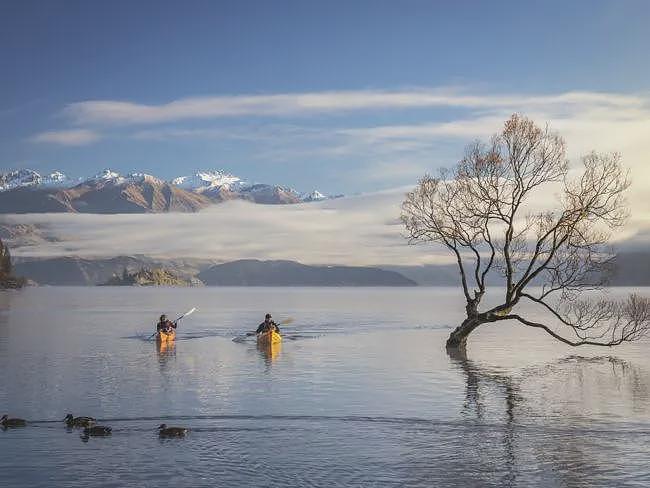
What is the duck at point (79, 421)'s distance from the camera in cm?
2819

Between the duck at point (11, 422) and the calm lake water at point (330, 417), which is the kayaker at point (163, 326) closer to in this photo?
the calm lake water at point (330, 417)

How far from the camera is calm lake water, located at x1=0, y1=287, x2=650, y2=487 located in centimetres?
2250

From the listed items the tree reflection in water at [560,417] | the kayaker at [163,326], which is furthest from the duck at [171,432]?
the kayaker at [163,326]

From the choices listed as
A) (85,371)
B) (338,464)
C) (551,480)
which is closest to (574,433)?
(551,480)

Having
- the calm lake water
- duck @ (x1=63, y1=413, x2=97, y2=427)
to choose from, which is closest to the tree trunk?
the calm lake water

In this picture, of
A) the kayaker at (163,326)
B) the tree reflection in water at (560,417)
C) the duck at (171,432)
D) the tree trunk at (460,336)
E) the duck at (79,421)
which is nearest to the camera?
the tree reflection in water at (560,417)

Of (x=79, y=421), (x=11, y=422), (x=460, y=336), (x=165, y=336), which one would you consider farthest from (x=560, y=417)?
(x=165, y=336)

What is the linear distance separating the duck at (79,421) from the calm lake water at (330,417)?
0.46m

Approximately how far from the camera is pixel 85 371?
46.8 metres

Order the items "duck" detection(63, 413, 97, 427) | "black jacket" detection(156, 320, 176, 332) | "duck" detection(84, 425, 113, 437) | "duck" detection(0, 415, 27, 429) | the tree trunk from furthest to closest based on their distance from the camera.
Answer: "black jacket" detection(156, 320, 176, 332) < the tree trunk < "duck" detection(0, 415, 27, 429) < "duck" detection(63, 413, 97, 427) < "duck" detection(84, 425, 113, 437)

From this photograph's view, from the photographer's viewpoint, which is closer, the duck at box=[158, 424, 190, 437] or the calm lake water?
the calm lake water

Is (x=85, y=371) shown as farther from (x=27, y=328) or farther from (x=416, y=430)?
(x=27, y=328)

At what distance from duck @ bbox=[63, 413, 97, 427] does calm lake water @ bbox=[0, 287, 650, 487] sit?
1.53 feet

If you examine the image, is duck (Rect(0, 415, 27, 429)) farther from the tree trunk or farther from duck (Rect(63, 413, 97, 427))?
the tree trunk
